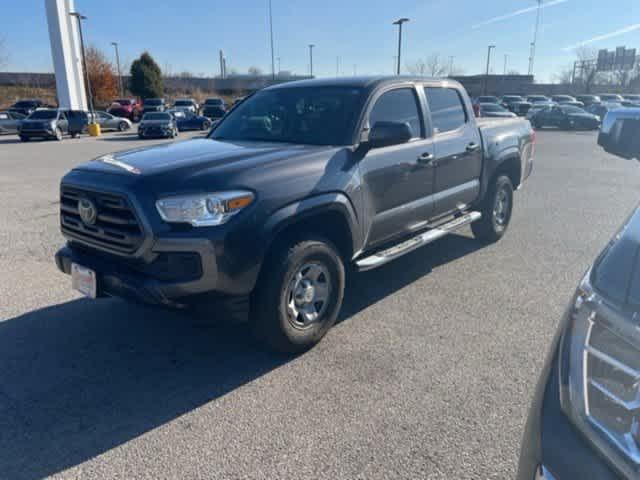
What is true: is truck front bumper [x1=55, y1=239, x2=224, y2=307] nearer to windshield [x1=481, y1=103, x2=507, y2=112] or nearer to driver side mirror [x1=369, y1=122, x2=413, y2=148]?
driver side mirror [x1=369, y1=122, x2=413, y2=148]

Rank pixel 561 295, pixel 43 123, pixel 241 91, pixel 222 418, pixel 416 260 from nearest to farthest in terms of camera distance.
→ pixel 222 418 → pixel 561 295 → pixel 416 260 → pixel 43 123 → pixel 241 91

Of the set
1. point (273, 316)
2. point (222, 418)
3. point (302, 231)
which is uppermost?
point (302, 231)

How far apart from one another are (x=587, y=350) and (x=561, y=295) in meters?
3.53

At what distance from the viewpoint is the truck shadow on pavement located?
2.64 meters

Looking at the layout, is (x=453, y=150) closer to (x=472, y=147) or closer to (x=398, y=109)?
(x=472, y=147)

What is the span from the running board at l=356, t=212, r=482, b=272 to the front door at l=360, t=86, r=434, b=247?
0.34 feet

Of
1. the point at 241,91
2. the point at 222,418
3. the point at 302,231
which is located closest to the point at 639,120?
the point at 302,231

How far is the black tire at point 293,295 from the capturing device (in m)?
3.17

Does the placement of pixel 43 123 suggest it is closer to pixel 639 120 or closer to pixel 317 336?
pixel 317 336

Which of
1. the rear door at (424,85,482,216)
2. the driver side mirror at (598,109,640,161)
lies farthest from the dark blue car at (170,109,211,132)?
the driver side mirror at (598,109,640,161)

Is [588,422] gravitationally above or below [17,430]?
above

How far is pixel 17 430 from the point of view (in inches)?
107

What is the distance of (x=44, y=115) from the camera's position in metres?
23.9

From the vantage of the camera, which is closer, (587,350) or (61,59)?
(587,350)
